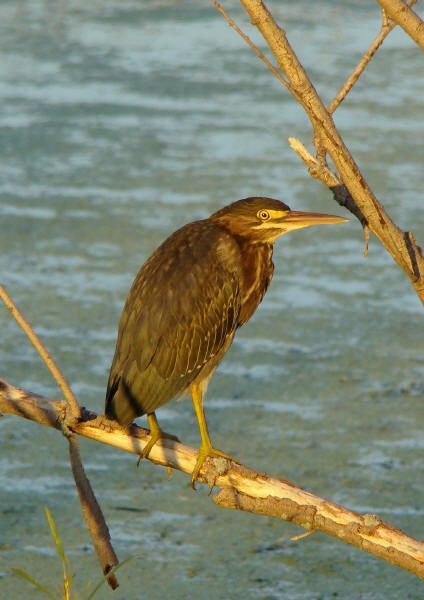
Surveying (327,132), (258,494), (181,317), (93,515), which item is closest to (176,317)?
(181,317)

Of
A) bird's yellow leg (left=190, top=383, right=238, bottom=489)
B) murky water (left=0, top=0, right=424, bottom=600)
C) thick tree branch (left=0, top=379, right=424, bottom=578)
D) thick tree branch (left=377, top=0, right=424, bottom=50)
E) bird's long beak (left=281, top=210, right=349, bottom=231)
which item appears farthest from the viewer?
murky water (left=0, top=0, right=424, bottom=600)

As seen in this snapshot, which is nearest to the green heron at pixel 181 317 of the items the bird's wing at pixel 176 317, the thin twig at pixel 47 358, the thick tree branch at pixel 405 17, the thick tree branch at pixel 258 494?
the bird's wing at pixel 176 317

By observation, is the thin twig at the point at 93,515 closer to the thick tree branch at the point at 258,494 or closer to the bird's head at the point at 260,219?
the thick tree branch at the point at 258,494

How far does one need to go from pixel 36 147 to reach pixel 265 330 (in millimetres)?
3262

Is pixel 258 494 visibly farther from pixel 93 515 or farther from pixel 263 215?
pixel 263 215

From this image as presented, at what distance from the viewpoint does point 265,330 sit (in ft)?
17.3

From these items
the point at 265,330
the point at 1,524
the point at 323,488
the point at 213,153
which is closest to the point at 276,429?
the point at 323,488

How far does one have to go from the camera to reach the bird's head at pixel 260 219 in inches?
127

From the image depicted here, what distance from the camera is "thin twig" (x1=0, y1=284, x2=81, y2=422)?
222 centimetres

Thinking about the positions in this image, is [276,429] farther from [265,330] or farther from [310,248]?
[310,248]

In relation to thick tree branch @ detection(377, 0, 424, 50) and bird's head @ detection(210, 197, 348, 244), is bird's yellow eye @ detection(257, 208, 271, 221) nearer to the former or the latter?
bird's head @ detection(210, 197, 348, 244)

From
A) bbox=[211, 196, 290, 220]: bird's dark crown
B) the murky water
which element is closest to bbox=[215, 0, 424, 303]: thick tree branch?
bbox=[211, 196, 290, 220]: bird's dark crown

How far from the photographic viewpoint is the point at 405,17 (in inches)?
72.6

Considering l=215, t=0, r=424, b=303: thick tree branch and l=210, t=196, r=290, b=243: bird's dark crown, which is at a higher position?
l=215, t=0, r=424, b=303: thick tree branch
